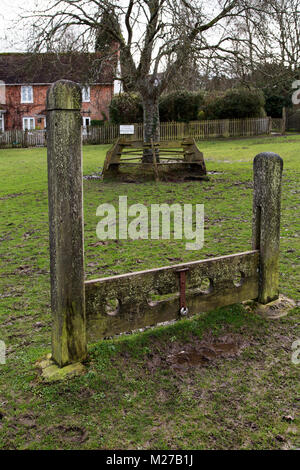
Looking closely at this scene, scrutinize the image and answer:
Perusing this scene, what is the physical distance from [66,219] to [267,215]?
2.07 metres

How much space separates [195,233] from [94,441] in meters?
5.19

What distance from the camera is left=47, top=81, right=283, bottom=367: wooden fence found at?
3.13m

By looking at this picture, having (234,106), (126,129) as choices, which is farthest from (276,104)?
(126,129)

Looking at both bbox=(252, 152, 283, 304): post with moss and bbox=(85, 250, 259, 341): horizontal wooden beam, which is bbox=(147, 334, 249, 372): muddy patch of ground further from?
bbox=(252, 152, 283, 304): post with moss

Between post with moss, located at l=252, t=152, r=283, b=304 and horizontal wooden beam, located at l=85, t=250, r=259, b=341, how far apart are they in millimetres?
93

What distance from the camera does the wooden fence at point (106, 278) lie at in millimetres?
3127

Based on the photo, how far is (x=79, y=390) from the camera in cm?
316

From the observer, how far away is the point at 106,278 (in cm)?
348

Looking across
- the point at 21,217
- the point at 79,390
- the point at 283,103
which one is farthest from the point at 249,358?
the point at 283,103

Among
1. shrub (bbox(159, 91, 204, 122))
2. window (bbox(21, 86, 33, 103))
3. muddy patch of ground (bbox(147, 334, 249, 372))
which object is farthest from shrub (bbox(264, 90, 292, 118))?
muddy patch of ground (bbox(147, 334, 249, 372))

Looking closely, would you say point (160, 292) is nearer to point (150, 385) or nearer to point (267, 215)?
point (150, 385)

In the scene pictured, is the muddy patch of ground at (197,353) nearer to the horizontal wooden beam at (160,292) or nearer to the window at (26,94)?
the horizontal wooden beam at (160,292)

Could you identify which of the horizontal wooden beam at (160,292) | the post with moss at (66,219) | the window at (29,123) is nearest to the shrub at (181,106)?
the window at (29,123)
